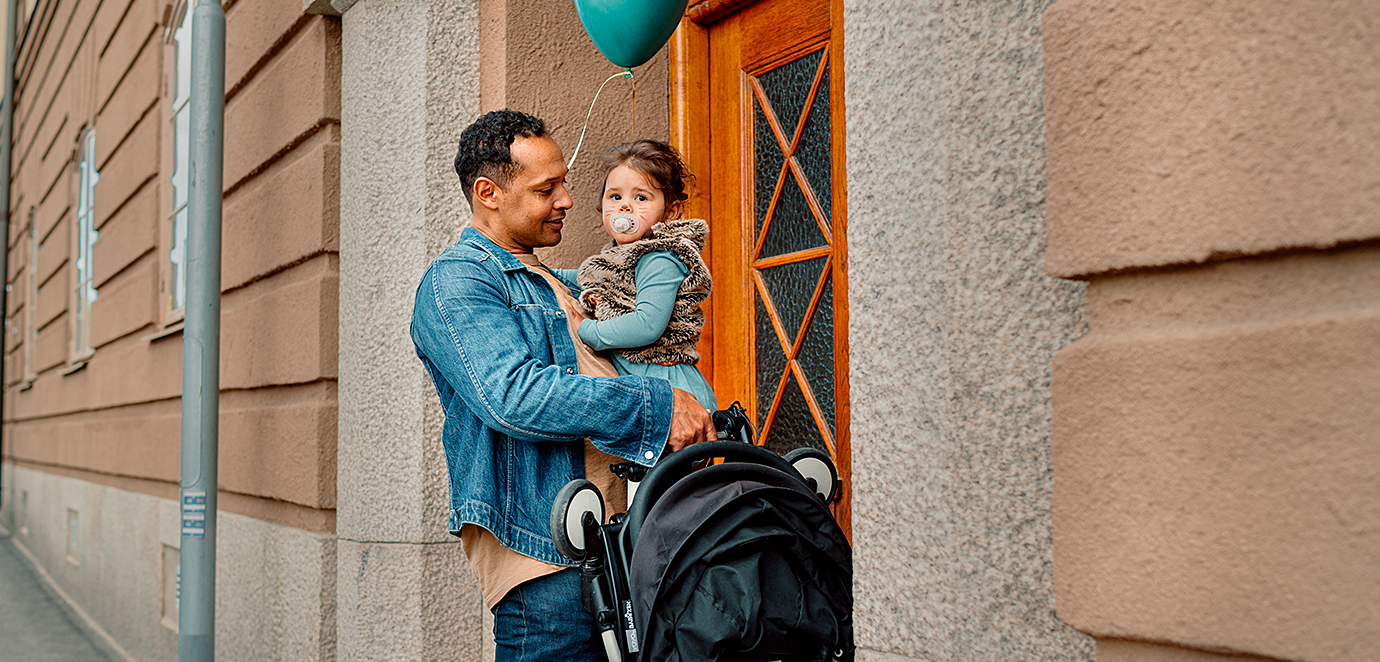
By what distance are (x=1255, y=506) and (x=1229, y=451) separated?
0.07 metres

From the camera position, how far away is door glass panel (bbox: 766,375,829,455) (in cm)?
307

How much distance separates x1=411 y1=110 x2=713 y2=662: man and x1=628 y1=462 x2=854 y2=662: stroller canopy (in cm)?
38

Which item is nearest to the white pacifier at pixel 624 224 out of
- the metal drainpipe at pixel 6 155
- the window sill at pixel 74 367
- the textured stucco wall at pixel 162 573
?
the textured stucco wall at pixel 162 573

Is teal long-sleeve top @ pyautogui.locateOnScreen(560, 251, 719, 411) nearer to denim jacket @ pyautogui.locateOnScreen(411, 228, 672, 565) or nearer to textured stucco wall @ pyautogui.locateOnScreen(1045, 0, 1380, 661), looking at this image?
Answer: denim jacket @ pyautogui.locateOnScreen(411, 228, 672, 565)

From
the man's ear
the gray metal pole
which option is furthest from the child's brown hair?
the gray metal pole

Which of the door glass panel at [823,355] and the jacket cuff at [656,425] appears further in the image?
the door glass panel at [823,355]

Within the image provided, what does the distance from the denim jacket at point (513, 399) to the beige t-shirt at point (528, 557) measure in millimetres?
32

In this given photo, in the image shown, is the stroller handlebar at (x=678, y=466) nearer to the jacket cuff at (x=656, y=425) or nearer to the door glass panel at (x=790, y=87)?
the jacket cuff at (x=656, y=425)

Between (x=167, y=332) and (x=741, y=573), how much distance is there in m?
5.72

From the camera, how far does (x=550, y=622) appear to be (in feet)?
7.50

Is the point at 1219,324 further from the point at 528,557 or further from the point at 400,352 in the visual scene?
the point at 400,352

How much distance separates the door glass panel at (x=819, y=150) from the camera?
307cm

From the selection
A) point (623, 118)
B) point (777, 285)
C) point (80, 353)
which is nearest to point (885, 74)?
point (777, 285)

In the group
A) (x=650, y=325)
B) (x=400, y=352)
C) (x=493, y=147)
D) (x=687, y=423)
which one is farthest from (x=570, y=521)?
(x=400, y=352)
